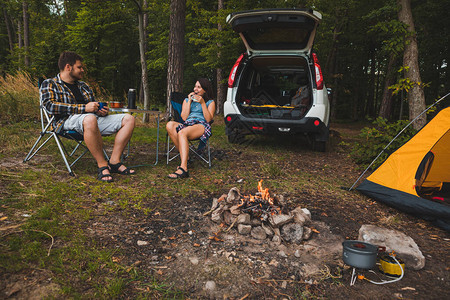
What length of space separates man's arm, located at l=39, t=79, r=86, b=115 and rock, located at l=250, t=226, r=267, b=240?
7.61ft

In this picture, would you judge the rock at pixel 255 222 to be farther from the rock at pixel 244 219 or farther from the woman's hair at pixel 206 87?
the woman's hair at pixel 206 87

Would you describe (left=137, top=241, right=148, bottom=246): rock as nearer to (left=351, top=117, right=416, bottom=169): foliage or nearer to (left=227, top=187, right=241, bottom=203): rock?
(left=227, top=187, right=241, bottom=203): rock

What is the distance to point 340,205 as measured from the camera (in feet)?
9.30

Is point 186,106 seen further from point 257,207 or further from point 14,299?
point 14,299

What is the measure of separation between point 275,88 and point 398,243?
15.5 ft

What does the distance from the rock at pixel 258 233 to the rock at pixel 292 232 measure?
15cm

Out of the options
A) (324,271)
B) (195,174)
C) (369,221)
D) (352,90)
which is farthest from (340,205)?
(352,90)

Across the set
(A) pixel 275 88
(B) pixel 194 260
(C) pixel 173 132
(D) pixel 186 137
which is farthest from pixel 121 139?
(A) pixel 275 88

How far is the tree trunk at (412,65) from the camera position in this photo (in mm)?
4230

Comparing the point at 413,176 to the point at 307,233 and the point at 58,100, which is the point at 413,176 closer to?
the point at 307,233

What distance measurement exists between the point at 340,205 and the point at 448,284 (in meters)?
1.20

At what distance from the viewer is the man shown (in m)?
2.97

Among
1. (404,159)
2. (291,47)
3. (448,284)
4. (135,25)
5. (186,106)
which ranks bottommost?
(448,284)

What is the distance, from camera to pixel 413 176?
2.73 m
